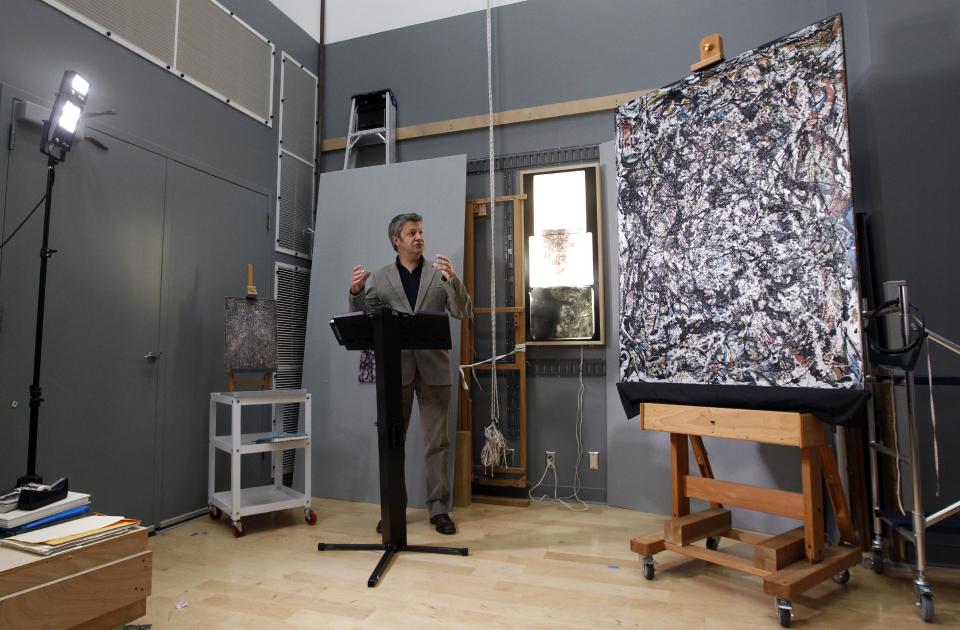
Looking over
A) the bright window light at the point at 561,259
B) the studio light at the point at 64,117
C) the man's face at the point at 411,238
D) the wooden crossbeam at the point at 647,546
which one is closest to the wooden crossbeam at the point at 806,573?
the wooden crossbeam at the point at 647,546

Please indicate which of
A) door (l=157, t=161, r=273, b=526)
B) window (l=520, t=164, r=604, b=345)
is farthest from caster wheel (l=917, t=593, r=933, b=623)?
door (l=157, t=161, r=273, b=526)

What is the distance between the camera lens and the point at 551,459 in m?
3.39

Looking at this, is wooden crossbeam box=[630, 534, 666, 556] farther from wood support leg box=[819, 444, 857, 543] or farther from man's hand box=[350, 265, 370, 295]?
man's hand box=[350, 265, 370, 295]

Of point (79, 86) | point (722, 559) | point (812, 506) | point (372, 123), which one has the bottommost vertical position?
point (722, 559)

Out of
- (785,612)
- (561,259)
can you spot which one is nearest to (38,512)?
(785,612)

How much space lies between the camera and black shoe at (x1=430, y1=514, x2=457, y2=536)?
2.75 m

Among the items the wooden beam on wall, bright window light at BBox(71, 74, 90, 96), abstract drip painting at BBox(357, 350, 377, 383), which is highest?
the wooden beam on wall

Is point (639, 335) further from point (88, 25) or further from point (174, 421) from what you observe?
point (88, 25)

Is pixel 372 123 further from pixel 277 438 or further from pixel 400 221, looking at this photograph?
pixel 277 438

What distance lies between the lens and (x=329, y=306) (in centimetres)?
364

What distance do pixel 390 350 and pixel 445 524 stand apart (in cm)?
104

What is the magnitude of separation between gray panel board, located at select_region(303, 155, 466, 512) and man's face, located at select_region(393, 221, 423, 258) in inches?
20.5

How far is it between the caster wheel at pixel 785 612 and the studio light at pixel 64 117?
3179mm

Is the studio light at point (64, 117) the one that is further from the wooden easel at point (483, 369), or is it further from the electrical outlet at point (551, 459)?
the electrical outlet at point (551, 459)
